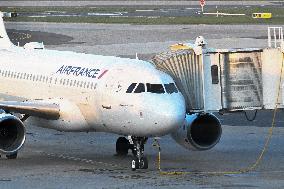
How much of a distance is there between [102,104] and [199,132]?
3847 millimetres

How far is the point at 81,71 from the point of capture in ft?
140

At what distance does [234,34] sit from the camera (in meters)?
100

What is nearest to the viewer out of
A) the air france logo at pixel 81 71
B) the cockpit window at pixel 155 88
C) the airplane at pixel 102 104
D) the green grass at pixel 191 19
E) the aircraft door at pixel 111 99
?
the airplane at pixel 102 104

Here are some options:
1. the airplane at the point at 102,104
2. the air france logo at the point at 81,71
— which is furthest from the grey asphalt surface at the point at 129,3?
the air france logo at the point at 81,71

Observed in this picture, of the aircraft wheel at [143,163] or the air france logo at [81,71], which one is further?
the air france logo at [81,71]

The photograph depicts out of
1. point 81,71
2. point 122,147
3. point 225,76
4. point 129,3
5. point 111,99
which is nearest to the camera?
point 111,99

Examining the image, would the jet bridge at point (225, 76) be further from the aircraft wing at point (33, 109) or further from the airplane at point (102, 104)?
the aircraft wing at point (33, 109)

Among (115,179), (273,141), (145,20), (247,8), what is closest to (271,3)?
(247,8)

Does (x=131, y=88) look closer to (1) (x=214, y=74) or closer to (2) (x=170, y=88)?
(2) (x=170, y=88)

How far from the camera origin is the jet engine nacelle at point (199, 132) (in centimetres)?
4153

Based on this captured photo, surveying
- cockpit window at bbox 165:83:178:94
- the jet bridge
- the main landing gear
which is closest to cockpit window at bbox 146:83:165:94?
cockpit window at bbox 165:83:178:94

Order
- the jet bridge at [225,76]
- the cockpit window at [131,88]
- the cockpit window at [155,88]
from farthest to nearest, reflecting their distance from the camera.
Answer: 1. the jet bridge at [225,76]
2. the cockpit window at [131,88]
3. the cockpit window at [155,88]

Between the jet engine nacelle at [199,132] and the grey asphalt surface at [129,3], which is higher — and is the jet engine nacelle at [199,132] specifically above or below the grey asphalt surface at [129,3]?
below

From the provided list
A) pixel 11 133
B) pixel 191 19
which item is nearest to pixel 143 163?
pixel 11 133
